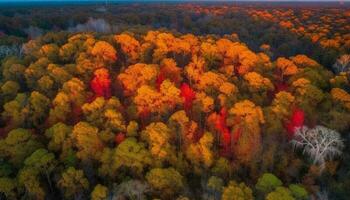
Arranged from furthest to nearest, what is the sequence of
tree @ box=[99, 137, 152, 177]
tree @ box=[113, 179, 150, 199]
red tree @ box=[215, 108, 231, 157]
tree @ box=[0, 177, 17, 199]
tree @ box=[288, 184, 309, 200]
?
red tree @ box=[215, 108, 231, 157] < tree @ box=[99, 137, 152, 177] < tree @ box=[0, 177, 17, 199] < tree @ box=[288, 184, 309, 200] < tree @ box=[113, 179, 150, 199]

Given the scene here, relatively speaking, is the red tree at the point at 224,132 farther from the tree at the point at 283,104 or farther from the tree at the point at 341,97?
the tree at the point at 341,97

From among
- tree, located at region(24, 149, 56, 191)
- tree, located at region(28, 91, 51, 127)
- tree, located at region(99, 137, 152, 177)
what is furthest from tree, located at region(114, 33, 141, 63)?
tree, located at region(24, 149, 56, 191)

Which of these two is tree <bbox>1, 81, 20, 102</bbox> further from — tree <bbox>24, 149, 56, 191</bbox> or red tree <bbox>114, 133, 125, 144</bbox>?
red tree <bbox>114, 133, 125, 144</bbox>

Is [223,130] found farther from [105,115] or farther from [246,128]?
[105,115]

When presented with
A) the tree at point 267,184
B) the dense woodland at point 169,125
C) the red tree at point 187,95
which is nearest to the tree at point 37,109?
the dense woodland at point 169,125

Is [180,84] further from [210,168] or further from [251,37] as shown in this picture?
[251,37]

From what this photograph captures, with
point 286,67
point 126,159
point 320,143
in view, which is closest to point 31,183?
point 126,159

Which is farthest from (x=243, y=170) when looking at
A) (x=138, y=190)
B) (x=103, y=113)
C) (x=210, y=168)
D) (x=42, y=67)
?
(x=42, y=67)
